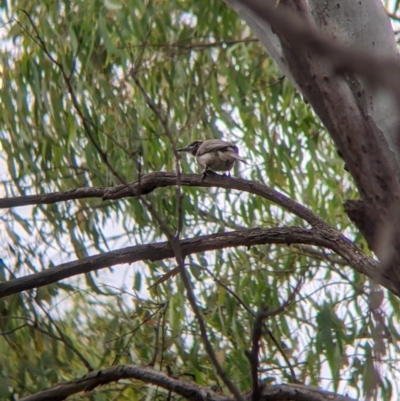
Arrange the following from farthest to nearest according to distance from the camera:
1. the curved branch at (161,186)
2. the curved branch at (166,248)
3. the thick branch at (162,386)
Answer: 1. the curved branch at (161,186)
2. the curved branch at (166,248)
3. the thick branch at (162,386)

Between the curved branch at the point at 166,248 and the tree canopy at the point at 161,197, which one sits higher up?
the tree canopy at the point at 161,197

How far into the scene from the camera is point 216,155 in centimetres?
369

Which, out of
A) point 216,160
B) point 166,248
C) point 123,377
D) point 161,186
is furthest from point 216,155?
point 123,377

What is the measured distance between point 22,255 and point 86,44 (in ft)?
3.52

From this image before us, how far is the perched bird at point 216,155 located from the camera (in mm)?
3705

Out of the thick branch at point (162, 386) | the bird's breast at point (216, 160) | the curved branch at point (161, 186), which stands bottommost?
the thick branch at point (162, 386)

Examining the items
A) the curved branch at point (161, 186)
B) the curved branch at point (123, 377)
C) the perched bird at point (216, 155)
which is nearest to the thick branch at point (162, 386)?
the curved branch at point (123, 377)

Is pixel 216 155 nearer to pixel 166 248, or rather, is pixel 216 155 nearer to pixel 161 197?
pixel 161 197

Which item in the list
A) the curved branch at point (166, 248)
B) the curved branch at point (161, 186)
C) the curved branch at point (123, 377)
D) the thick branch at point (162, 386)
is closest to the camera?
the thick branch at point (162, 386)

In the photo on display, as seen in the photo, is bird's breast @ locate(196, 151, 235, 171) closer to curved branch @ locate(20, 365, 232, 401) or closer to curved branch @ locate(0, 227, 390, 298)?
curved branch @ locate(0, 227, 390, 298)

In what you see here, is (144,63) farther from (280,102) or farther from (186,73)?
(280,102)

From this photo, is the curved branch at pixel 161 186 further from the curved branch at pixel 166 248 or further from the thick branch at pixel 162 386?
the thick branch at pixel 162 386

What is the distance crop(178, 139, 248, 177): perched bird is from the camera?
3.71 metres

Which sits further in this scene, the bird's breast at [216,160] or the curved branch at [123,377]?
the bird's breast at [216,160]
